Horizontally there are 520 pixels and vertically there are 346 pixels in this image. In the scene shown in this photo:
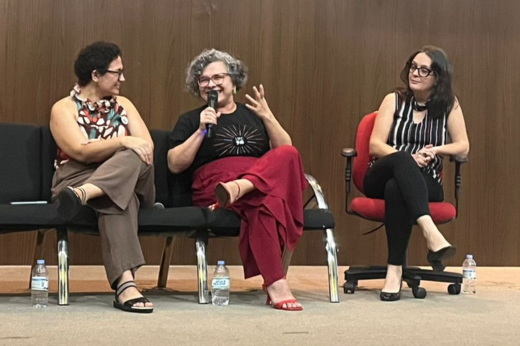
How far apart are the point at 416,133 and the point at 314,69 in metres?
1.11

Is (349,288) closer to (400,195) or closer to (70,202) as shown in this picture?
(400,195)

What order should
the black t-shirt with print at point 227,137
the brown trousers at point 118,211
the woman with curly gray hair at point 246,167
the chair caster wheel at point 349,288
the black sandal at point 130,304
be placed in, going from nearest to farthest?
the black sandal at point 130,304
the brown trousers at point 118,211
the woman with curly gray hair at point 246,167
the black t-shirt with print at point 227,137
the chair caster wheel at point 349,288

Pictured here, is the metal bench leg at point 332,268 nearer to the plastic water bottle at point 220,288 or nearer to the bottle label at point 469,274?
the plastic water bottle at point 220,288

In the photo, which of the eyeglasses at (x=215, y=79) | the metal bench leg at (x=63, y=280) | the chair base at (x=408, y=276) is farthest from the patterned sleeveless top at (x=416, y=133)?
the metal bench leg at (x=63, y=280)

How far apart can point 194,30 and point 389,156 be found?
161 cm

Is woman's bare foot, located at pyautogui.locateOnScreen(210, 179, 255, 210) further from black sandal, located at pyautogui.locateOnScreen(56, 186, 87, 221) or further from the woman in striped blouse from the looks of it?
the woman in striped blouse

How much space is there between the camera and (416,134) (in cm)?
391

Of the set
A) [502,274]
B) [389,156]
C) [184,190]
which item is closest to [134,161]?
[184,190]

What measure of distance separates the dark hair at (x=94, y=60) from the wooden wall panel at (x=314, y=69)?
106cm

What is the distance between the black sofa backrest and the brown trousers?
0.56 meters

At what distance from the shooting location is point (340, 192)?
4.92 m

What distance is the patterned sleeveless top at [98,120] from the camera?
3.49m

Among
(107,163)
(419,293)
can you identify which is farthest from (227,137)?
(419,293)

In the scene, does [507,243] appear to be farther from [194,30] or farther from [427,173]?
[194,30]
